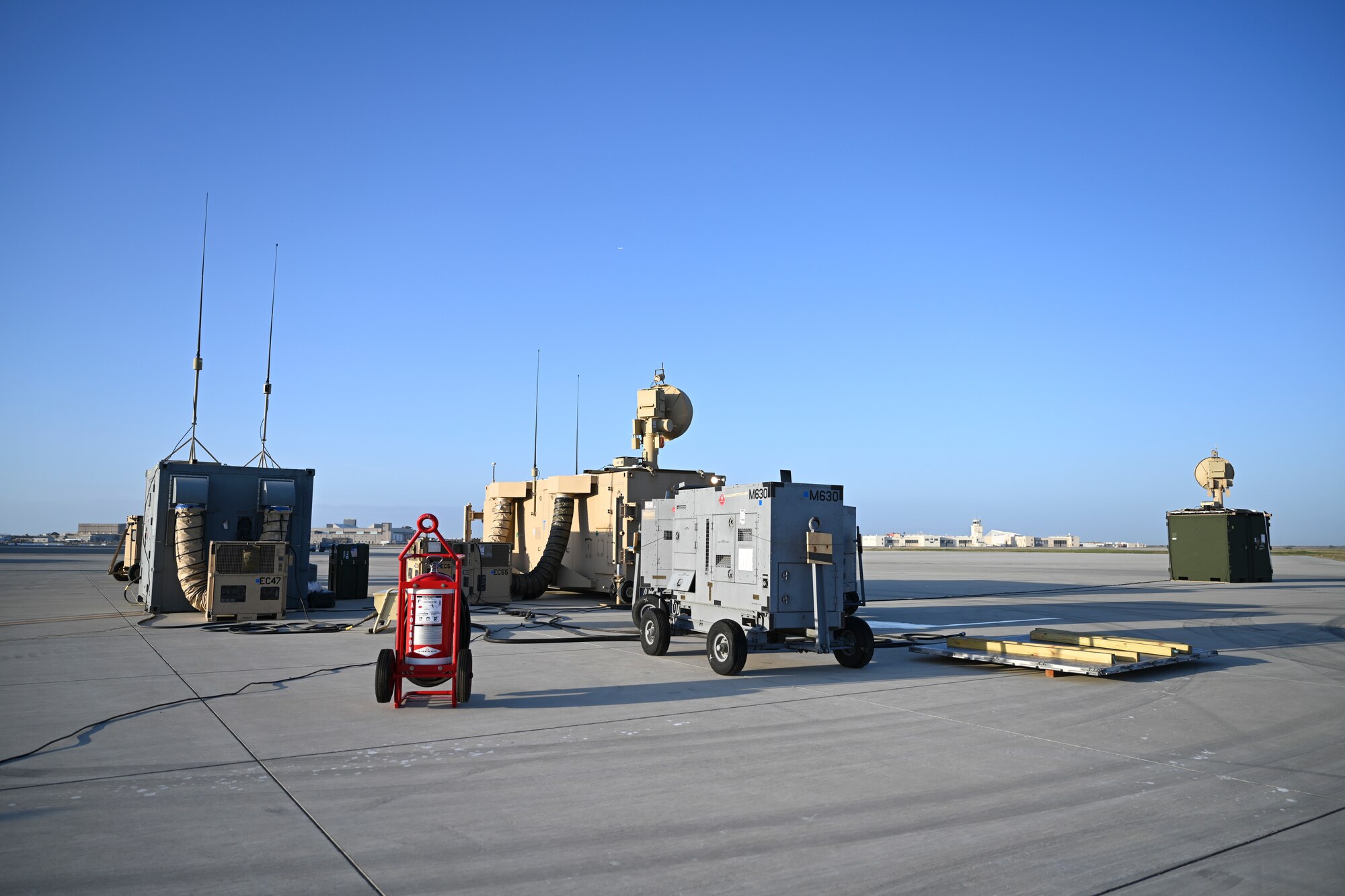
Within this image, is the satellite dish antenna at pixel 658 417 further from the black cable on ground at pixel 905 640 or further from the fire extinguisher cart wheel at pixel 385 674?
the fire extinguisher cart wheel at pixel 385 674

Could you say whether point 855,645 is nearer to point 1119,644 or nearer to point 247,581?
point 1119,644

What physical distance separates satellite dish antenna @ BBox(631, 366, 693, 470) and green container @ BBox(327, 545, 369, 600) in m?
9.01

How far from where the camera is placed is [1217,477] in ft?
127

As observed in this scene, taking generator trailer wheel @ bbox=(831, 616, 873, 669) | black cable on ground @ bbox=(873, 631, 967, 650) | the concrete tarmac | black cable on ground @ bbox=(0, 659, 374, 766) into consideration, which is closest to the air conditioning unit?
the concrete tarmac

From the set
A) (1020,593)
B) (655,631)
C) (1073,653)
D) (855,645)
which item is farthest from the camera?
(1020,593)

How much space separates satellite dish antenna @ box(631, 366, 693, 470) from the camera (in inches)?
1064

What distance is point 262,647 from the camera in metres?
14.7

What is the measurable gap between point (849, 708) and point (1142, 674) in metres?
5.72

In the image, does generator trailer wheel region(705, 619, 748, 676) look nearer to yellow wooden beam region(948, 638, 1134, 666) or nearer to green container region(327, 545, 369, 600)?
yellow wooden beam region(948, 638, 1134, 666)

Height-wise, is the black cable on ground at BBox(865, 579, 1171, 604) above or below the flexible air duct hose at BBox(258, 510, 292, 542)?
below

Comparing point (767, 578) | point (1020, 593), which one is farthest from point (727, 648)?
point (1020, 593)

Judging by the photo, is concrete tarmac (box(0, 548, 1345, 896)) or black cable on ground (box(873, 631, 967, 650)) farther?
black cable on ground (box(873, 631, 967, 650))

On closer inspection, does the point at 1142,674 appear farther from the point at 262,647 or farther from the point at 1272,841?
the point at 262,647

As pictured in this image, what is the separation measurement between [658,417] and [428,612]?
681 inches
